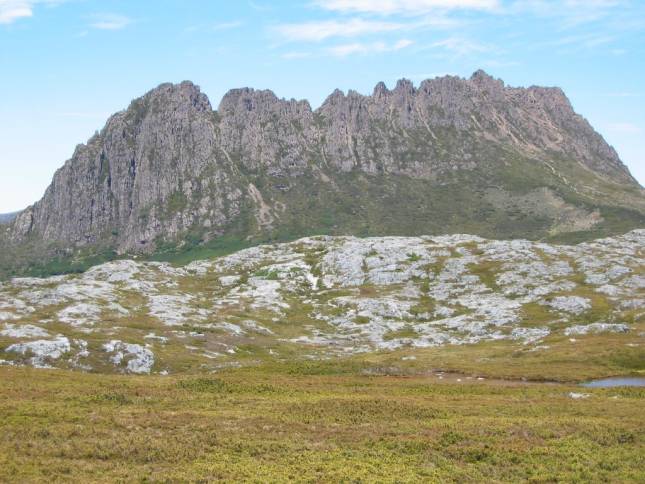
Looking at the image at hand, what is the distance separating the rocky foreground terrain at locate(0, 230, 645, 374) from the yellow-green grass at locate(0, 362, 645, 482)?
1610 inches

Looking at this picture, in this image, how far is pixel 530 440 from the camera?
49562 mm

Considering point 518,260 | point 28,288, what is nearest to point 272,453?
point 28,288

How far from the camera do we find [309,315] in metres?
168

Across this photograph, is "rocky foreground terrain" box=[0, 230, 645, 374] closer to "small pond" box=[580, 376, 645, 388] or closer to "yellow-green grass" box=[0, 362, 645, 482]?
"small pond" box=[580, 376, 645, 388]

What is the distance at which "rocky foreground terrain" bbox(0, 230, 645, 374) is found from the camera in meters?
112

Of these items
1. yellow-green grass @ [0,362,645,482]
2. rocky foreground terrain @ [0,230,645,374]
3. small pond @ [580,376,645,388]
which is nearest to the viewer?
yellow-green grass @ [0,362,645,482]

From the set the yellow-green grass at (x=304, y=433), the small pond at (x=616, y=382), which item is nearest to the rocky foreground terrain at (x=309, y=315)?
the small pond at (x=616, y=382)

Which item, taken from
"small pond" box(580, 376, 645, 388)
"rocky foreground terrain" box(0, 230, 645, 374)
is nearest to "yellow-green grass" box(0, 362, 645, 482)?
"small pond" box(580, 376, 645, 388)

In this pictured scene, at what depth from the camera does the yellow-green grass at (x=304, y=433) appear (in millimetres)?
40656

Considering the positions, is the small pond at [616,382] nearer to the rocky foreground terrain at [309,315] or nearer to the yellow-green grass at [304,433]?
the yellow-green grass at [304,433]

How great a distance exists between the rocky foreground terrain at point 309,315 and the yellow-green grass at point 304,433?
40.9m

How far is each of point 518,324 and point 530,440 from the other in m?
105

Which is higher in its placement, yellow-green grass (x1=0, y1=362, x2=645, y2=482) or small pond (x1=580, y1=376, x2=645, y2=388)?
yellow-green grass (x1=0, y1=362, x2=645, y2=482)

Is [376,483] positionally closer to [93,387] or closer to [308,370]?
[93,387]
